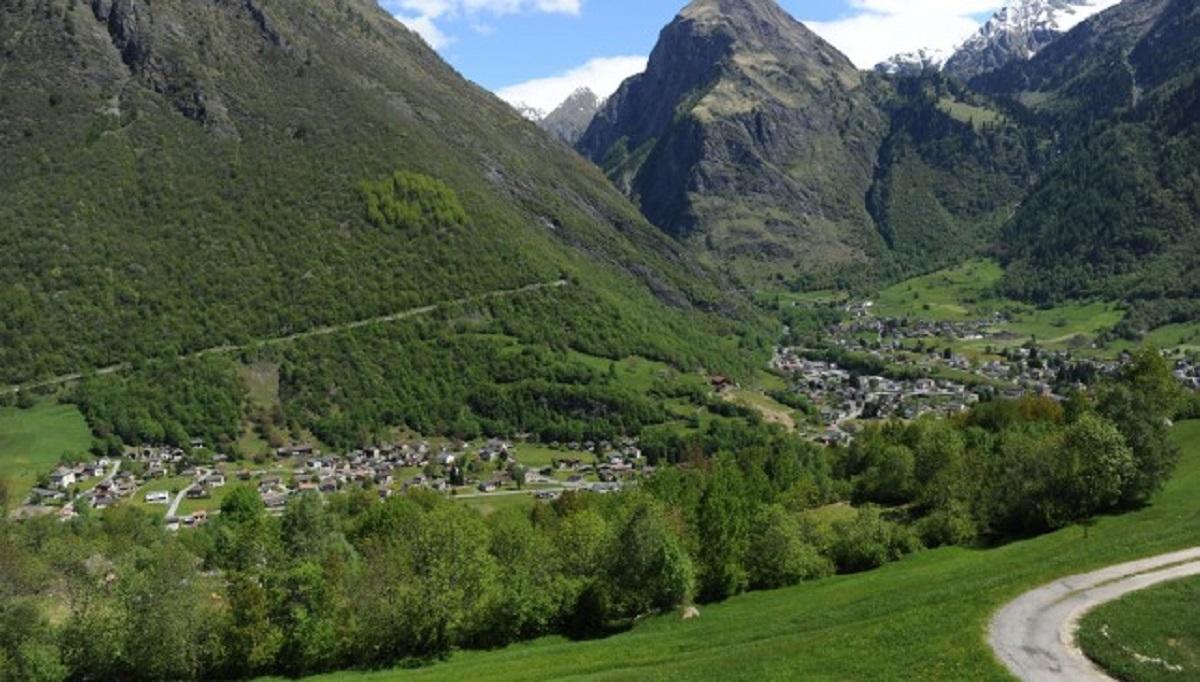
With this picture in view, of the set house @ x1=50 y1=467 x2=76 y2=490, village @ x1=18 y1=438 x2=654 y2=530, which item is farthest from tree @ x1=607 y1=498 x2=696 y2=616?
house @ x1=50 y1=467 x2=76 y2=490

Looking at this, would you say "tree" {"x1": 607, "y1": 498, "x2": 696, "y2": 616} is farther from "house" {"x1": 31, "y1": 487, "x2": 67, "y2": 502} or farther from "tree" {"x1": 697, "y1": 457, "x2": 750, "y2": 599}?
"house" {"x1": 31, "y1": 487, "x2": 67, "y2": 502}

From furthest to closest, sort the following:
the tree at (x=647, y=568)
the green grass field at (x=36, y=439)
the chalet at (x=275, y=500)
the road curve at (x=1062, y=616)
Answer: the green grass field at (x=36, y=439), the chalet at (x=275, y=500), the tree at (x=647, y=568), the road curve at (x=1062, y=616)

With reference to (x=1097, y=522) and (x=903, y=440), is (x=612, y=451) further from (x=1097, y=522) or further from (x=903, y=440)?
(x=1097, y=522)

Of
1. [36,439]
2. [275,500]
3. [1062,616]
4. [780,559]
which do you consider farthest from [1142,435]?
[36,439]

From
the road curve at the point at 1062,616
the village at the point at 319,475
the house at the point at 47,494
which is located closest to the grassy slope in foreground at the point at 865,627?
the road curve at the point at 1062,616

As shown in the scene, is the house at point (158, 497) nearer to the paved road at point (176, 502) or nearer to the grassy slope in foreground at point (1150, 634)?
the paved road at point (176, 502)

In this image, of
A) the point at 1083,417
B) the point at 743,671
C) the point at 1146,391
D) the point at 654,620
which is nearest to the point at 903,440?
the point at 1146,391
